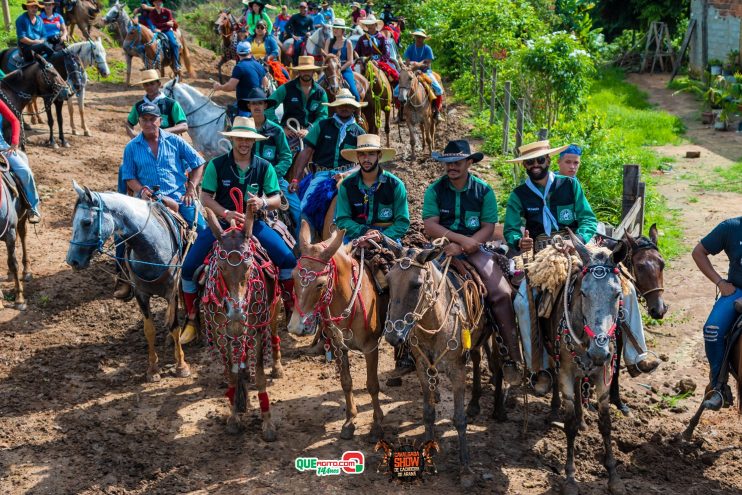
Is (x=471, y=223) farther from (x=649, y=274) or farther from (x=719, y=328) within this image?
(x=719, y=328)

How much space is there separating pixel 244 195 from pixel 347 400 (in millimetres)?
2377

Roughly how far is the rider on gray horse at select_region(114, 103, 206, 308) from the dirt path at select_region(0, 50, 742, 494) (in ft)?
3.40

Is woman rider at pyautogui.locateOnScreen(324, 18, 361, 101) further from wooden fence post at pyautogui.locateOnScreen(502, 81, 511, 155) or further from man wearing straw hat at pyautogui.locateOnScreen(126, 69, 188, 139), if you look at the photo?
man wearing straw hat at pyautogui.locateOnScreen(126, 69, 188, 139)

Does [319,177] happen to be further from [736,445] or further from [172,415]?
[736,445]

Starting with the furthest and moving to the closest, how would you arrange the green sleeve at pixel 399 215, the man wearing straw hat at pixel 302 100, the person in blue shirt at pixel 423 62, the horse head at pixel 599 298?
the person in blue shirt at pixel 423 62
the man wearing straw hat at pixel 302 100
the green sleeve at pixel 399 215
the horse head at pixel 599 298

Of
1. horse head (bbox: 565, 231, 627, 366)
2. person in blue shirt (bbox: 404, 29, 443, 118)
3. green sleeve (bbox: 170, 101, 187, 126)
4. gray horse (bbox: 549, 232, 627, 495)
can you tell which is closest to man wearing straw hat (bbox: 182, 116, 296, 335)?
gray horse (bbox: 549, 232, 627, 495)

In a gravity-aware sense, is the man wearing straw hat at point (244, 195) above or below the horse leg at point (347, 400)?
above

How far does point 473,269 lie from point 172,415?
345 cm

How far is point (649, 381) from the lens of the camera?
29.6 feet

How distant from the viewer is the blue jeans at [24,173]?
1073 cm

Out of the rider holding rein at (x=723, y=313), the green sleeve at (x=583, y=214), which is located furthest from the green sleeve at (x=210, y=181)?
the rider holding rein at (x=723, y=313)

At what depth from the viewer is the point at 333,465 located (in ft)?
23.8

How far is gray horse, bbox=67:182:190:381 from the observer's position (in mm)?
8383

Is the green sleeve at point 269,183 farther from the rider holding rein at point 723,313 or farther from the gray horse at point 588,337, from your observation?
the rider holding rein at point 723,313
